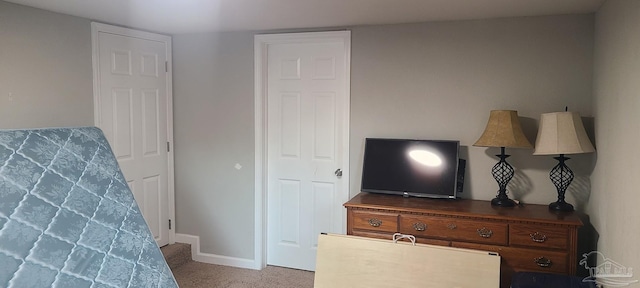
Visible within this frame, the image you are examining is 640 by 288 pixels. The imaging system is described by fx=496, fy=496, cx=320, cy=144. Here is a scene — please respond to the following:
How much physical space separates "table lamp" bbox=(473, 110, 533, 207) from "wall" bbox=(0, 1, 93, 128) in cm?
283

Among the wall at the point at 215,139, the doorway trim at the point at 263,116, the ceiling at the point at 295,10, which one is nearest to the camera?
the ceiling at the point at 295,10

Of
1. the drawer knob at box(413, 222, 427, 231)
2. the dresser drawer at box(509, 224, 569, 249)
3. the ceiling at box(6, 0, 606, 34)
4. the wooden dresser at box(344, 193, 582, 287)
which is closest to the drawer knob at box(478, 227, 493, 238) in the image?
the wooden dresser at box(344, 193, 582, 287)

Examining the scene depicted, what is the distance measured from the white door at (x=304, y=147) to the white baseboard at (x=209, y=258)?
205 mm

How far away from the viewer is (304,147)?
423cm

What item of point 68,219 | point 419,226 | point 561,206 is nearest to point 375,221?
point 419,226

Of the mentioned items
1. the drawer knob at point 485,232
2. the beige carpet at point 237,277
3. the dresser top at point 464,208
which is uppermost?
the dresser top at point 464,208

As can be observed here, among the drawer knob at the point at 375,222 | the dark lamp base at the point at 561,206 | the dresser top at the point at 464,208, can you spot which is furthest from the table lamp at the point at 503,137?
the drawer knob at the point at 375,222

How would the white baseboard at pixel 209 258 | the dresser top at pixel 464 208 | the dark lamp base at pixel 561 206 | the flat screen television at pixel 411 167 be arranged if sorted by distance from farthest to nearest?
the white baseboard at pixel 209 258 < the flat screen television at pixel 411 167 < the dark lamp base at pixel 561 206 < the dresser top at pixel 464 208

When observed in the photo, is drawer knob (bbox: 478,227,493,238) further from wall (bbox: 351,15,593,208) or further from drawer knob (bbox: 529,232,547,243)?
wall (bbox: 351,15,593,208)

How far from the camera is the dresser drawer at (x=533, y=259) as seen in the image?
3.04 meters

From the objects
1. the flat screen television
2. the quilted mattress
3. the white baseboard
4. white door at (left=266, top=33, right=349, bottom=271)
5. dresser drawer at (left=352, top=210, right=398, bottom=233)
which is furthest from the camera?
the white baseboard

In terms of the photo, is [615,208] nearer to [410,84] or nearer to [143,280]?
[410,84]

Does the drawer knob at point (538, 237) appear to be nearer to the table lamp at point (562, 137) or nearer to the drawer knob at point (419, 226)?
the table lamp at point (562, 137)

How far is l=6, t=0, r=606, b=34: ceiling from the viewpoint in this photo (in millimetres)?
3000
